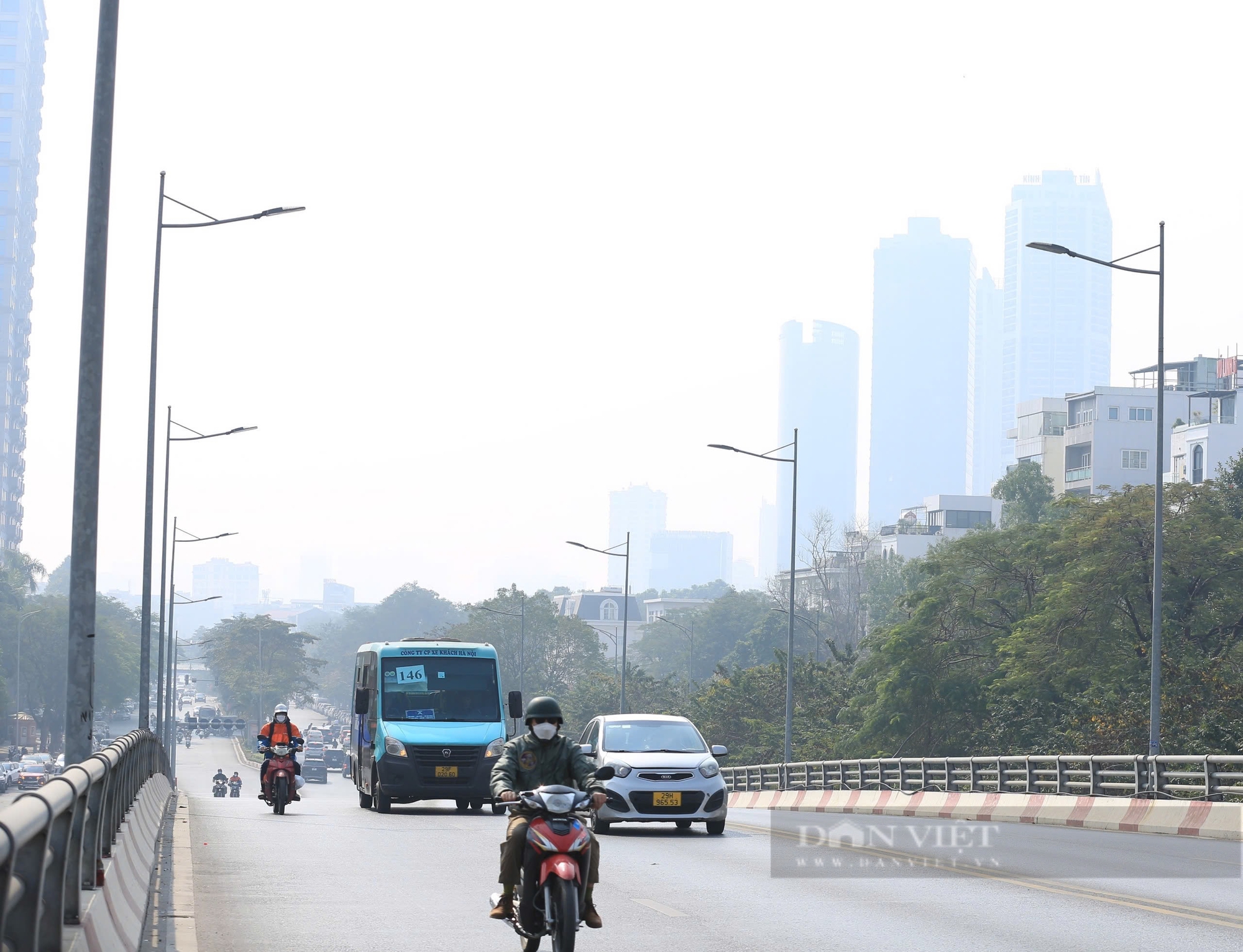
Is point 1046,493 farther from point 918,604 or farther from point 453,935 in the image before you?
point 453,935

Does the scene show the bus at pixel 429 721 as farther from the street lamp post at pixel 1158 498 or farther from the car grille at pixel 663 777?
the street lamp post at pixel 1158 498

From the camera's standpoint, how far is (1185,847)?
1998 centimetres

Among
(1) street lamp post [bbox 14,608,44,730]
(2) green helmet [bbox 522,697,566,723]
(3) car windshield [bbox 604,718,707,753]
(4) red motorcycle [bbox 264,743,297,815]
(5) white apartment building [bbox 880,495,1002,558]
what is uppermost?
(5) white apartment building [bbox 880,495,1002,558]

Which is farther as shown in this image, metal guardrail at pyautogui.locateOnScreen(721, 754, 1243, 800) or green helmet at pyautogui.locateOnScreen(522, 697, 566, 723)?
metal guardrail at pyautogui.locateOnScreen(721, 754, 1243, 800)

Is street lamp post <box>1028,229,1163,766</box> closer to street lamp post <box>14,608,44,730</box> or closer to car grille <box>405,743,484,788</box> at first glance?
car grille <box>405,743,484,788</box>

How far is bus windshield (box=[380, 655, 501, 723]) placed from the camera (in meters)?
27.8

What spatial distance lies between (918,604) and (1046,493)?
48.5 meters

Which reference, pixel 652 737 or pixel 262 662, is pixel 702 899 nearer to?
pixel 652 737

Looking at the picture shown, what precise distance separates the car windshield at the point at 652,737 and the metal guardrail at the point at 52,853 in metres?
12.8

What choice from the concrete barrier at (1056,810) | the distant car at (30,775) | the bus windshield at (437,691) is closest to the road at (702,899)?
the concrete barrier at (1056,810)

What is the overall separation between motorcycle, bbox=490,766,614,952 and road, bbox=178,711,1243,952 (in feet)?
4.37

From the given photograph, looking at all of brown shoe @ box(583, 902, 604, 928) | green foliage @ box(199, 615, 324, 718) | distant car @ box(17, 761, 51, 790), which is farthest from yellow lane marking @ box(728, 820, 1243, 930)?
green foliage @ box(199, 615, 324, 718)

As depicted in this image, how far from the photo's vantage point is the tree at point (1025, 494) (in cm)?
10406

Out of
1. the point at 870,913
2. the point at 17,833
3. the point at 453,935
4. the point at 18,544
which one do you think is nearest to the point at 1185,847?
the point at 870,913
